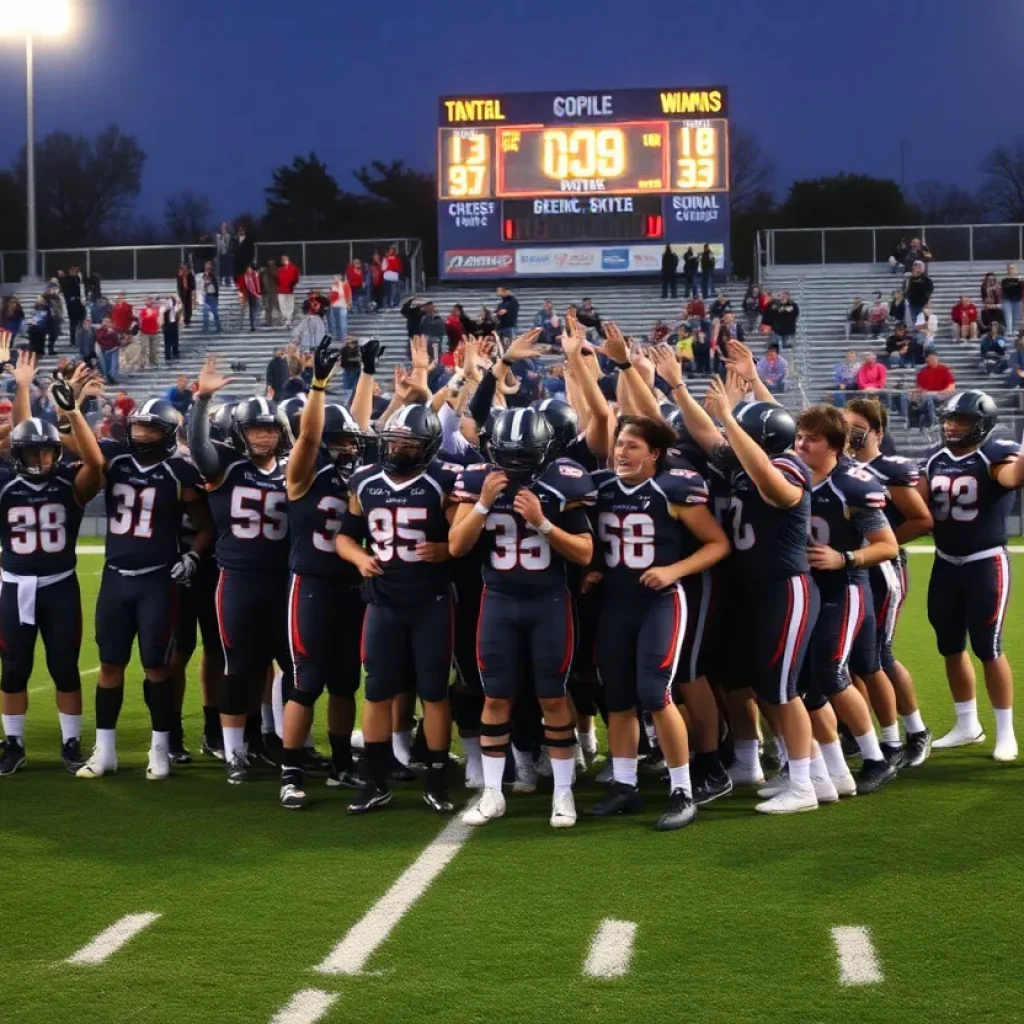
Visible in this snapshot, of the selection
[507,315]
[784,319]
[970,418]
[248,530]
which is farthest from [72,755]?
[784,319]

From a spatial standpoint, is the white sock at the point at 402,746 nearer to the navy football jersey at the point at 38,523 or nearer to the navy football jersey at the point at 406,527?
the navy football jersey at the point at 406,527

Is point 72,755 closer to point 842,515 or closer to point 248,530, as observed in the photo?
point 248,530

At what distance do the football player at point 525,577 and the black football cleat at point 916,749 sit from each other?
6.42 ft

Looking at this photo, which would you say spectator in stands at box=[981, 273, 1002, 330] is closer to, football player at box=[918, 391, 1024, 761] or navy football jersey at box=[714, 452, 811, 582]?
football player at box=[918, 391, 1024, 761]

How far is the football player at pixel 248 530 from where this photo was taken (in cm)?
685

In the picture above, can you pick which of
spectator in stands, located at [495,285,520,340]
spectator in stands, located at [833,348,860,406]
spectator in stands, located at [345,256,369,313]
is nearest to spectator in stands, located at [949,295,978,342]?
spectator in stands, located at [833,348,860,406]

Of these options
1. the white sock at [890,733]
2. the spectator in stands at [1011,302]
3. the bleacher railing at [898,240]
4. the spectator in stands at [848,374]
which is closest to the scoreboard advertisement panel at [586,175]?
the bleacher railing at [898,240]

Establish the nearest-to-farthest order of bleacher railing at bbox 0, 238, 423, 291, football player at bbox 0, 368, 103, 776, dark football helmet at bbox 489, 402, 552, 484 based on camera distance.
Answer: dark football helmet at bbox 489, 402, 552, 484 < football player at bbox 0, 368, 103, 776 < bleacher railing at bbox 0, 238, 423, 291

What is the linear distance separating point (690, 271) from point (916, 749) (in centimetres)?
2166

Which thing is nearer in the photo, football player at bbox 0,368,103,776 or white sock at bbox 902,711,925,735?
football player at bbox 0,368,103,776

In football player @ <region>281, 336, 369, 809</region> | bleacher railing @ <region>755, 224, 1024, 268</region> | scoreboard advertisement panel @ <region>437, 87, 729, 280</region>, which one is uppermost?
scoreboard advertisement panel @ <region>437, 87, 729, 280</region>

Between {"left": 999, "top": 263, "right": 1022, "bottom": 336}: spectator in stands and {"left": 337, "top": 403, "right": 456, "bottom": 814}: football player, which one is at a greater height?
{"left": 999, "top": 263, "right": 1022, "bottom": 336}: spectator in stands

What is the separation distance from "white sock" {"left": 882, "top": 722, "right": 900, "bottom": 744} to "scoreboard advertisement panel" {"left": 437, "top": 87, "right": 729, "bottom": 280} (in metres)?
21.5

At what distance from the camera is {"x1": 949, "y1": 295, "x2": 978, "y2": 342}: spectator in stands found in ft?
83.3
